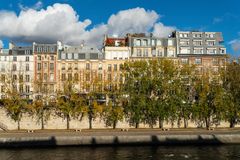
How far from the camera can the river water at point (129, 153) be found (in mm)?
44781

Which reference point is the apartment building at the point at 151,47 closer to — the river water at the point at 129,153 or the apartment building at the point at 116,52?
the apartment building at the point at 116,52

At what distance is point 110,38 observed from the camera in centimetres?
10556

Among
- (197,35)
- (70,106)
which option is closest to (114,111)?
(70,106)

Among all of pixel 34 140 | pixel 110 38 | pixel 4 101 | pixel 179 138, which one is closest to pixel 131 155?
pixel 179 138

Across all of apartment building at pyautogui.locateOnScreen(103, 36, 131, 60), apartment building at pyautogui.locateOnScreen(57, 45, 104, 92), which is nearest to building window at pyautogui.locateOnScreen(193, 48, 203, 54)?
apartment building at pyautogui.locateOnScreen(103, 36, 131, 60)

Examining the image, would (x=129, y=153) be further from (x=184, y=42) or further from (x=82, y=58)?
(x=184, y=42)

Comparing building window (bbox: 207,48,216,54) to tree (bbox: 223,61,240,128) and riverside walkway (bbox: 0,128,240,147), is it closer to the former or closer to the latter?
tree (bbox: 223,61,240,128)

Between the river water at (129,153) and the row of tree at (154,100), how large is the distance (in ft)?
70.6

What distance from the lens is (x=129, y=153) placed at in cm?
4809

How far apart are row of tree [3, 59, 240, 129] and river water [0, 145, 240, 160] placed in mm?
21533

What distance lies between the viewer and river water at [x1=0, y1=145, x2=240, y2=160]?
4478 centimetres

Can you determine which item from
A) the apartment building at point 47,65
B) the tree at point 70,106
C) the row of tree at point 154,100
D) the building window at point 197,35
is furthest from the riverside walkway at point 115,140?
the building window at point 197,35

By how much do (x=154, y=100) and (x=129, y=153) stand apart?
28.5 meters

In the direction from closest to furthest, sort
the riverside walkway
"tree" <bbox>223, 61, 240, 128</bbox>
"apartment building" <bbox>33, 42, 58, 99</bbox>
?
the riverside walkway → "tree" <bbox>223, 61, 240, 128</bbox> → "apartment building" <bbox>33, 42, 58, 99</bbox>
